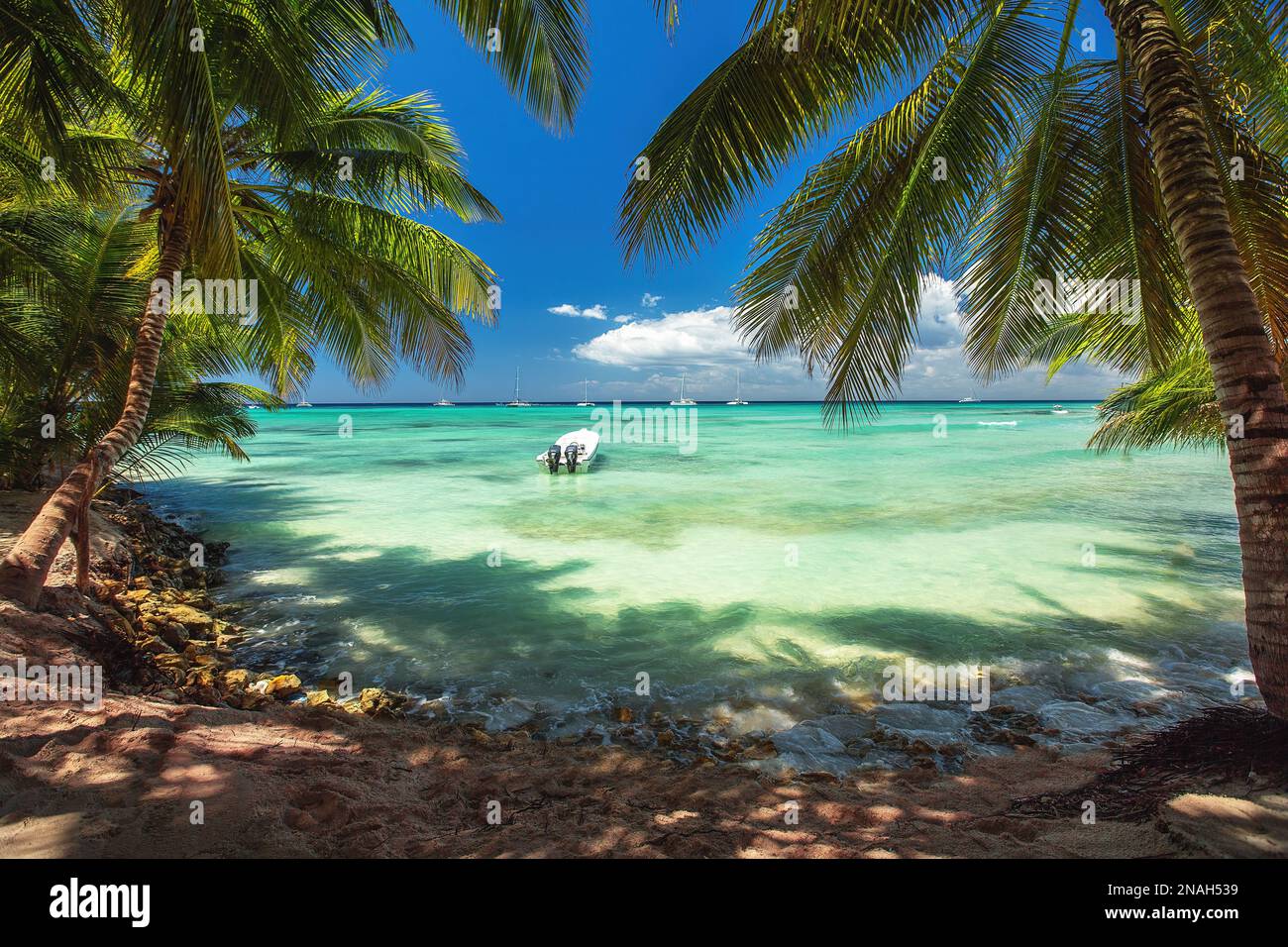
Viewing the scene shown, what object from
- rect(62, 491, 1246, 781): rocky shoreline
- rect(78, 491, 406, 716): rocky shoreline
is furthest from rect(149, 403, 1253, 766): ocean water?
rect(78, 491, 406, 716): rocky shoreline

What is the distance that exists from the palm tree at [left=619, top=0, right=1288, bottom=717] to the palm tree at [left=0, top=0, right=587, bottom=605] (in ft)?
6.66

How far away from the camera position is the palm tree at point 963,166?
399 centimetres

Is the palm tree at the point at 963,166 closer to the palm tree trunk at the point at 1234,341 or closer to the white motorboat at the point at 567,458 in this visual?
the palm tree trunk at the point at 1234,341

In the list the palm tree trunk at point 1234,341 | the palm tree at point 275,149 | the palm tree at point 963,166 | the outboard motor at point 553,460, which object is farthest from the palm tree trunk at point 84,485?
the outboard motor at point 553,460

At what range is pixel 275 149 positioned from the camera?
5.95m

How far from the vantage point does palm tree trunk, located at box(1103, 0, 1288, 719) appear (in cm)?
276

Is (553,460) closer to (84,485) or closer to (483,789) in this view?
(84,485)

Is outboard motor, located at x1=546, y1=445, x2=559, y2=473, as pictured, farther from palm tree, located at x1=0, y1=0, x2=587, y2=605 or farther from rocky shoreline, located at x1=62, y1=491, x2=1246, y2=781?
rocky shoreline, located at x1=62, y1=491, x2=1246, y2=781

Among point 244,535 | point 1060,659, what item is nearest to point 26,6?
point 244,535

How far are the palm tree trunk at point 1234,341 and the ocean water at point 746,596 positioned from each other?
171 cm

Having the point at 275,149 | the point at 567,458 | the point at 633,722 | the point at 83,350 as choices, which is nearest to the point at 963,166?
the point at 633,722

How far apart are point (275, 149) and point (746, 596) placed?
752 centimetres
